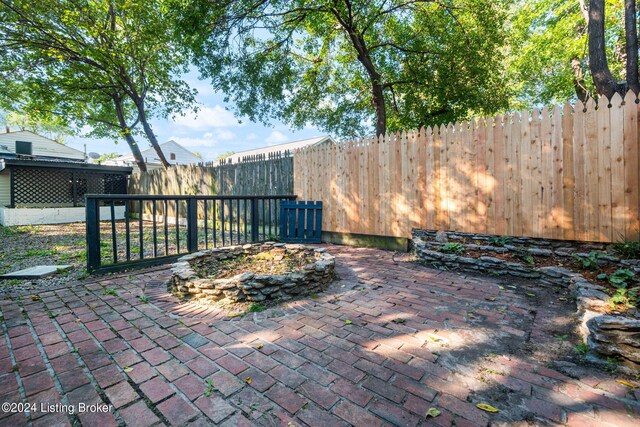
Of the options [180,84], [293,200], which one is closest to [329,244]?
[293,200]

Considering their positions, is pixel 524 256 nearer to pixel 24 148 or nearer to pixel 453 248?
pixel 453 248

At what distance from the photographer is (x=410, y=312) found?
2.57 meters

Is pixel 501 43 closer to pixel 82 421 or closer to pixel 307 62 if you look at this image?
pixel 307 62

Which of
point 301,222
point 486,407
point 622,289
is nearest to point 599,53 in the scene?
point 622,289

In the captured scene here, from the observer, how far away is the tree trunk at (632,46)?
455 centimetres

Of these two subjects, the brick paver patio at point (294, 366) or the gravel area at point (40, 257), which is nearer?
the brick paver patio at point (294, 366)

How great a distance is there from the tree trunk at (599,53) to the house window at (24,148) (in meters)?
29.2

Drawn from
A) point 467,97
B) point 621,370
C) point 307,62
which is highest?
point 307,62

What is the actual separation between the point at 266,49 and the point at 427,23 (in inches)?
188

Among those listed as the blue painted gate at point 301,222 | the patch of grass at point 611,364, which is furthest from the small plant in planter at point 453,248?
the blue painted gate at point 301,222

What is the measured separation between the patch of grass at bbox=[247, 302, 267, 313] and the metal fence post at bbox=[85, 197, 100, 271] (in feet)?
7.82

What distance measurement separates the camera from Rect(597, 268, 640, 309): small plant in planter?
2.24 m

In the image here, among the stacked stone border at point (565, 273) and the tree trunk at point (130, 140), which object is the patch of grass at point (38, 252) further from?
the tree trunk at point (130, 140)

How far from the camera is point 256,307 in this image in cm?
267
